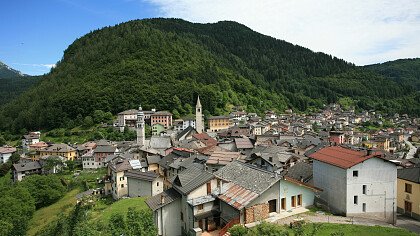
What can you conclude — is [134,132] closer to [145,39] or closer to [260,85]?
[145,39]

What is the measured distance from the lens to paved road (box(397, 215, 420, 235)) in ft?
81.2

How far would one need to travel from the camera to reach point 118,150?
2842 inches

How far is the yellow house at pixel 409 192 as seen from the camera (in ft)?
91.0

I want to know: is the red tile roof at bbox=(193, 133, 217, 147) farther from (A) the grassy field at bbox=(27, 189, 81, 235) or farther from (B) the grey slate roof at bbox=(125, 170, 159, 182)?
(A) the grassy field at bbox=(27, 189, 81, 235)

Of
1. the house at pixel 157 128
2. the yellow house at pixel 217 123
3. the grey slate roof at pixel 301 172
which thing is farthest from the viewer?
the yellow house at pixel 217 123

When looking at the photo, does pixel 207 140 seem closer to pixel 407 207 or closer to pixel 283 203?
pixel 407 207

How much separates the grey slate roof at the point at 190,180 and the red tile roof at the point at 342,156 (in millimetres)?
9370

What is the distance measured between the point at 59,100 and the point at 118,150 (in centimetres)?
6467

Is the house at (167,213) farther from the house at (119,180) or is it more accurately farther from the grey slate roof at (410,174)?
the grey slate roof at (410,174)

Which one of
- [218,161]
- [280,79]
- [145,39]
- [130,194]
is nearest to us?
[218,161]

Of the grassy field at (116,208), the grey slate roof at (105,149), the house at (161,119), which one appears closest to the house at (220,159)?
the grassy field at (116,208)

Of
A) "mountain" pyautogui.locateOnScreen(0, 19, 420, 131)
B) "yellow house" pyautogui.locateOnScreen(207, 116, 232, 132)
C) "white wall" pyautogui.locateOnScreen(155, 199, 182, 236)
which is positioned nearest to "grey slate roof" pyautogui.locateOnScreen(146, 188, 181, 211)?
"white wall" pyautogui.locateOnScreen(155, 199, 182, 236)

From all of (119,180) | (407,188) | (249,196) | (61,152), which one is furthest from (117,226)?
(61,152)

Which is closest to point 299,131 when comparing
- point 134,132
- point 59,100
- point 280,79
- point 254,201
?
point 134,132
